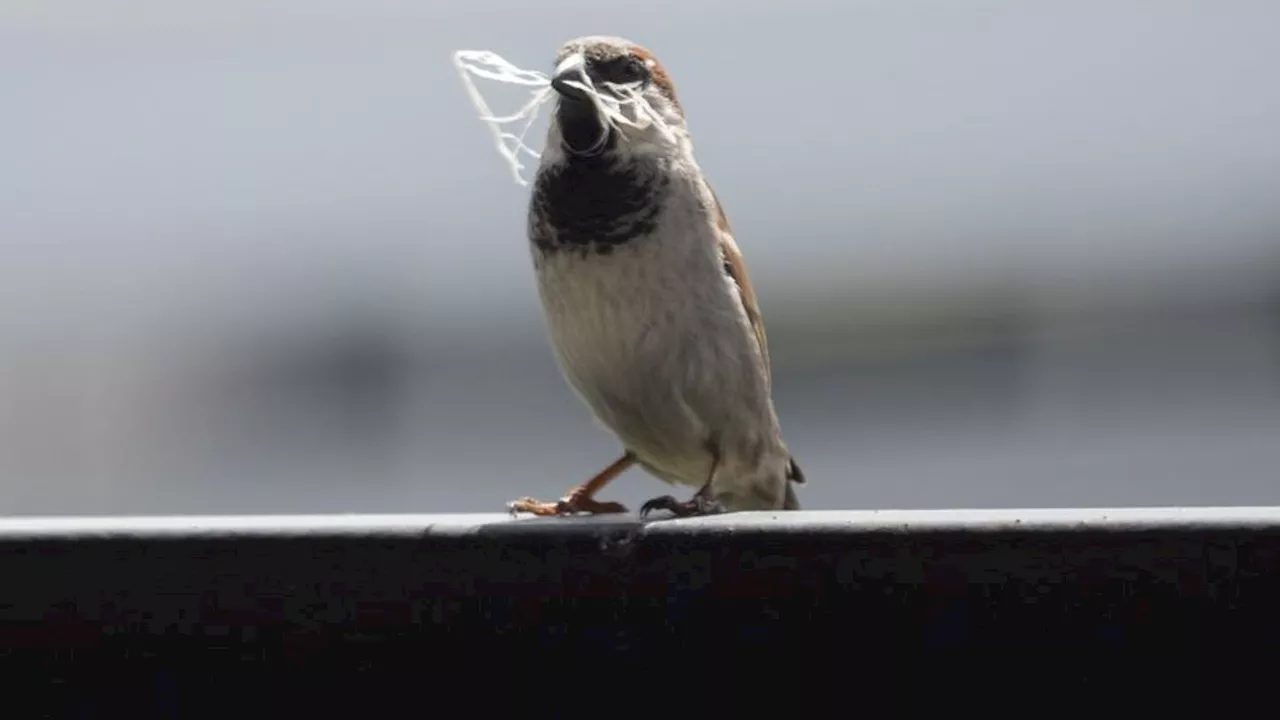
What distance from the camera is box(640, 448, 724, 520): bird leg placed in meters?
2.47

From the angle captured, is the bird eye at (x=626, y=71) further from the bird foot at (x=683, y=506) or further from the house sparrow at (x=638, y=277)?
the bird foot at (x=683, y=506)

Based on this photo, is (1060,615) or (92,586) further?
(92,586)

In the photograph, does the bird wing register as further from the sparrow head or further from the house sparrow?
the sparrow head

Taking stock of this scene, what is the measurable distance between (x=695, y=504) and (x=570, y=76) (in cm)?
59

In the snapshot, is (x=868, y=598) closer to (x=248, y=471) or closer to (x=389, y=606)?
(x=389, y=606)

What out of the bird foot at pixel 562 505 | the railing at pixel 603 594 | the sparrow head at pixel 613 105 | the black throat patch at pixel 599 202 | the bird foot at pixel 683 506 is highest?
the sparrow head at pixel 613 105

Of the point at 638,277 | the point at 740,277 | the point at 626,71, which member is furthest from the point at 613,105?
the point at 740,277

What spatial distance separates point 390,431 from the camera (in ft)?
69.1

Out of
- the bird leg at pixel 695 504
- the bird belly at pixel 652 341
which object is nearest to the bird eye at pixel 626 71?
the bird belly at pixel 652 341

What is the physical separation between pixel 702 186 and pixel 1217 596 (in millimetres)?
1460

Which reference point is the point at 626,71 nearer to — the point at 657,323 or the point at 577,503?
the point at 657,323

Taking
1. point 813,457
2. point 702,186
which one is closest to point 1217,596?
point 702,186

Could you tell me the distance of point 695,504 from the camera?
264cm

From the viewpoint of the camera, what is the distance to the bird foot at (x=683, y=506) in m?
2.45
